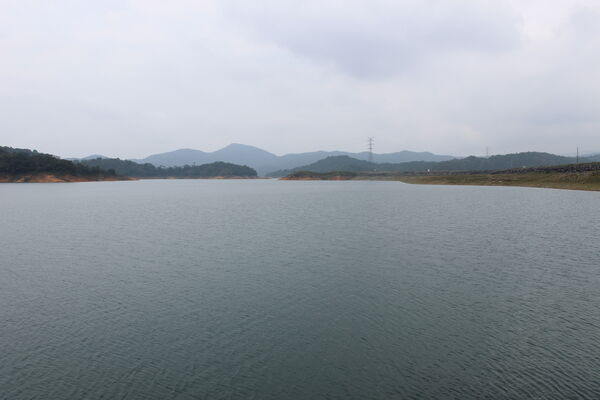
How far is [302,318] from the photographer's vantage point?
1716 centimetres

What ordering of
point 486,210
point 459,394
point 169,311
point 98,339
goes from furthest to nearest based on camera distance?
point 486,210 → point 169,311 → point 98,339 → point 459,394

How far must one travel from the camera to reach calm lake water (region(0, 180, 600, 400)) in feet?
38.9

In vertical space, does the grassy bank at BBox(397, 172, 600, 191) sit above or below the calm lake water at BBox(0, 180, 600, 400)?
above

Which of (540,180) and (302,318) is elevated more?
(540,180)

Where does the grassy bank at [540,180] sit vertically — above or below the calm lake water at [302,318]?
above

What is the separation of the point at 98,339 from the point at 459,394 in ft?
49.4

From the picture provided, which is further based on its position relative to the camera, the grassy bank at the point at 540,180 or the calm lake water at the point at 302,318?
the grassy bank at the point at 540,180

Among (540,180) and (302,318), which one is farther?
(540,180)

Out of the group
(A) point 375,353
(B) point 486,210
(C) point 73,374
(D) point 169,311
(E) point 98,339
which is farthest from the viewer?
(B) point 486,210

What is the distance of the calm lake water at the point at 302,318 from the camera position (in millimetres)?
11852

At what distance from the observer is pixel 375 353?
540 inches

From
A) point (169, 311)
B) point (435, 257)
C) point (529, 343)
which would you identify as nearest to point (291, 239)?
point (435, 257)

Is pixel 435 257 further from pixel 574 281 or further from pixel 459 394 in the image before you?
pixel 459 394

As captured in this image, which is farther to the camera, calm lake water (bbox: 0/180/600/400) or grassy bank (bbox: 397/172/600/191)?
grassy bank (bbox: 397/172/600/191)
